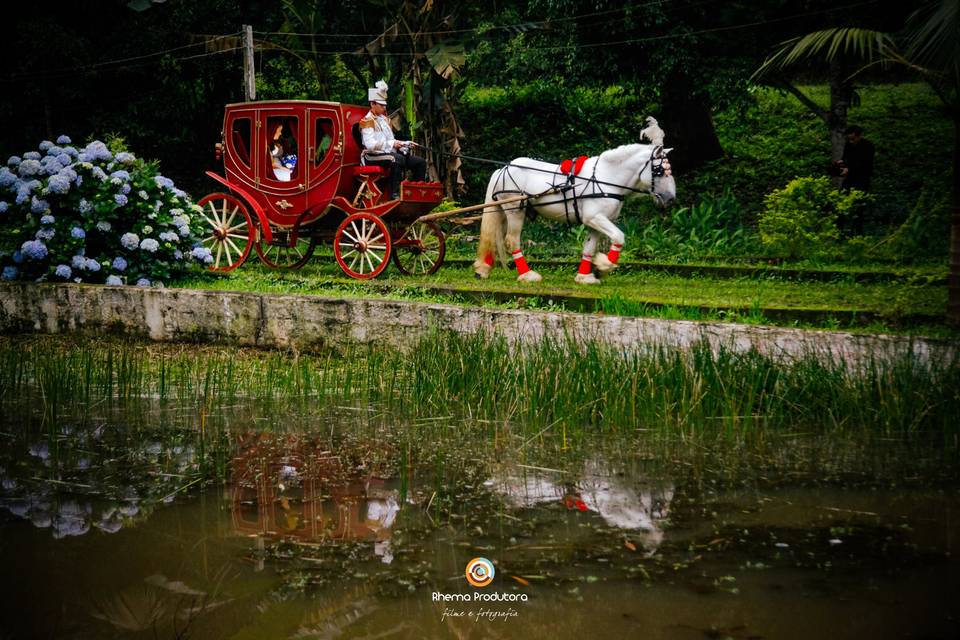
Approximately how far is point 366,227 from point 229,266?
2095mm

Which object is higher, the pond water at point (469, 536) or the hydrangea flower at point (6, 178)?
the hydrangea flower at point (6, 178)

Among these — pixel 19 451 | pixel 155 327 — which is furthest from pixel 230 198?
pixel 19 451

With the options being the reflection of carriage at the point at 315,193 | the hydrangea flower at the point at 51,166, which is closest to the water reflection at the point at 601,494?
the reflection of carriage at the point at 315,193

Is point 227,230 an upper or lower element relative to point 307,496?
upper

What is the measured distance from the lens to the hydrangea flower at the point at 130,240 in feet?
34.9

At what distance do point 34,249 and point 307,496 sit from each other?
21.8 feet

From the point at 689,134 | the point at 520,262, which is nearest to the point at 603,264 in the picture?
the point at 520,262

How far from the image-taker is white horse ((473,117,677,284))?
10.8 meters

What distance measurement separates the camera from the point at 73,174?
10.5 m

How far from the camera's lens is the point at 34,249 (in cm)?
1027

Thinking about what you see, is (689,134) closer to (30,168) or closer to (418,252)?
(418,252)

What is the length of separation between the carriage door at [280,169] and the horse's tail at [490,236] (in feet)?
7.07

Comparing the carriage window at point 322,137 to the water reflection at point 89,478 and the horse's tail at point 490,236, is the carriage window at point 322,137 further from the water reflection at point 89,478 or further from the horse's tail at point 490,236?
the water reflection at point 89,478

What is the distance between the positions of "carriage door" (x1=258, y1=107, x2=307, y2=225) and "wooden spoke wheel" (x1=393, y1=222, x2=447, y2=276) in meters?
1.32
